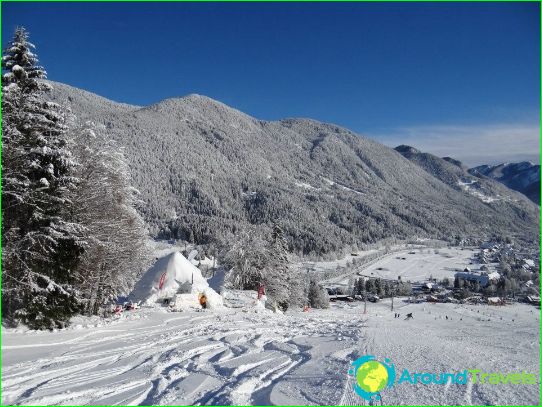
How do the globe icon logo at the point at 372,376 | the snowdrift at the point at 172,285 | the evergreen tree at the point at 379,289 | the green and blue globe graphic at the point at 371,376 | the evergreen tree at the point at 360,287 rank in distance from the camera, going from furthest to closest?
the evergreen tree at the point at 379,289 < the evergreen tree at the point at 360,287 < the snowdrift at the point at 172,285 < the globe icon logo at the point at 372,376 < the green and blue globe graphic at the point at 371,376

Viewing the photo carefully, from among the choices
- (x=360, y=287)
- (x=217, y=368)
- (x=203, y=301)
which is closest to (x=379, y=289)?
(x=360, y=287)

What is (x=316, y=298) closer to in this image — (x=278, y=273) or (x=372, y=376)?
(x=278, y=273)

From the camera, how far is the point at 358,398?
6.70 metres

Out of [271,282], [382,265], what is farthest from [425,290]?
[271,282]

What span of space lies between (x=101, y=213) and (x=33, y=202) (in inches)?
209

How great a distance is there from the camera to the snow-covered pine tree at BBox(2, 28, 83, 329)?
13758 millimetres

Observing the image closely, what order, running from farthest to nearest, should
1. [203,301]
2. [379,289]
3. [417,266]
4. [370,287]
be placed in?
[417,266], [370,287], [379,289], [203,301]

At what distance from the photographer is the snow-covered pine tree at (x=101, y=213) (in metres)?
18.0

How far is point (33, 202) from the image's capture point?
14.3 meters

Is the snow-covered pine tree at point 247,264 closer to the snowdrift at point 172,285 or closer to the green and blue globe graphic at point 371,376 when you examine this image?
the snowdrift at point 172,285

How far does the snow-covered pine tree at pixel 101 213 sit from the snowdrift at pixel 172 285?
499 centimetres

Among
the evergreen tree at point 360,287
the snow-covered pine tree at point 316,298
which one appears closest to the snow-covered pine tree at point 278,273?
the snow-covered pine tree at point 316,298

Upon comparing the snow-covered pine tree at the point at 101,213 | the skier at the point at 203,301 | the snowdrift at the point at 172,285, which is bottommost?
the skier at the point at 203,301

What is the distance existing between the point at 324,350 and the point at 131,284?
28081 millimetres
